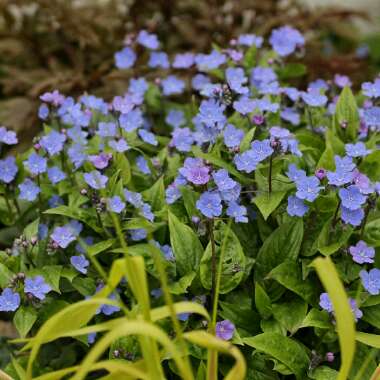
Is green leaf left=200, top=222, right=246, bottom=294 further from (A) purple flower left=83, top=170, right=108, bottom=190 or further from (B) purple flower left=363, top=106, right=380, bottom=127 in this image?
(B) purple flower left=363, top=106, right=380, bottom=127

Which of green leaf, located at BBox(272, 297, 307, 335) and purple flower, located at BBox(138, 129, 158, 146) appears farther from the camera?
purple flower, located at BBox(138, 129, 158, 146)

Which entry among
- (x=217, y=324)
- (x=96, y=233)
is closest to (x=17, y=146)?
→ (x=96, y=233)

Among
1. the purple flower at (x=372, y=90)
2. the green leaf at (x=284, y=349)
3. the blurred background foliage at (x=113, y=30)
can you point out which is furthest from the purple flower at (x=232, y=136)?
the blurred background foliage at (x=113, y=30)

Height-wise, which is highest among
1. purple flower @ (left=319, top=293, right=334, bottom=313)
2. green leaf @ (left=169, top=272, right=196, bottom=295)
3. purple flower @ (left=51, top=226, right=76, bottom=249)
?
purple flower @ (left=51, top=226, right=76, bottom=249)

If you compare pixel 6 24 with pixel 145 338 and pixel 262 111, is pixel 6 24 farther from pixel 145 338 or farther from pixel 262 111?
pixel 145 338

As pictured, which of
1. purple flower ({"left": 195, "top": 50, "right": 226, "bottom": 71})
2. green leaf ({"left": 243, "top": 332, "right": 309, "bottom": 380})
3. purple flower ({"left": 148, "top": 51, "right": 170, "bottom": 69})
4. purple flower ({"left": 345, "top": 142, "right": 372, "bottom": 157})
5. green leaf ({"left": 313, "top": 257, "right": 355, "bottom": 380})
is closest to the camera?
green leaf ({"left": 313, "top": 257, "right": 355, "bottom": 380})

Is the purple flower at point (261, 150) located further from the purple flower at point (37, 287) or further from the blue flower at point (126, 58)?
the blue flower at point (126, 58)

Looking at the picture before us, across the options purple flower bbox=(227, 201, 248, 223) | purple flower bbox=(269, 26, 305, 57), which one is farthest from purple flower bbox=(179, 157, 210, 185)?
purple flower bbox=(269, 26, 305, 57)
